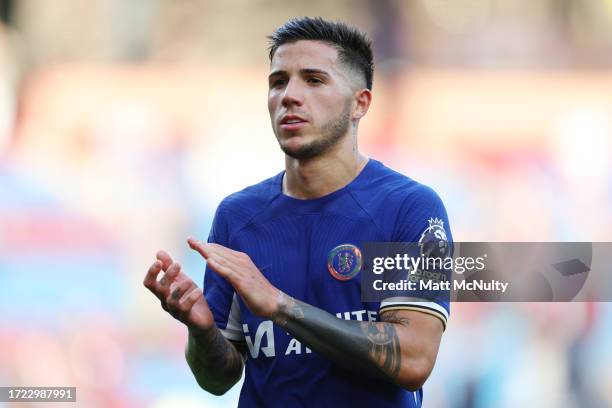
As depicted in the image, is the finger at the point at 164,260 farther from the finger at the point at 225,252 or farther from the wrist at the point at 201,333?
the wrist at the point at 201,333

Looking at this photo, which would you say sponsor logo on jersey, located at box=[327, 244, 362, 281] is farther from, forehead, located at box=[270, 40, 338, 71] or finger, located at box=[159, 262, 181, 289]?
forehead, located at box=[270, 40, 338, 71]

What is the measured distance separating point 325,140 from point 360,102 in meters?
0.30

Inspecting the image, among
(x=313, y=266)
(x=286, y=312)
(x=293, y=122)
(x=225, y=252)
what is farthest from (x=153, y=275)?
(x=293, y=122)

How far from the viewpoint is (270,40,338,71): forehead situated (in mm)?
3521

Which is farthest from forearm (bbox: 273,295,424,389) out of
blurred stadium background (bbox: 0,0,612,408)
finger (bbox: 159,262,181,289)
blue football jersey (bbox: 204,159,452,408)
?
blurred stadium background (bbox: 0,0,612,408)

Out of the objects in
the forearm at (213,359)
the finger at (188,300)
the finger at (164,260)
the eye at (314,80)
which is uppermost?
the eye at (314,80)

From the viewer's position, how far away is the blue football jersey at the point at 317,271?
10.5ft

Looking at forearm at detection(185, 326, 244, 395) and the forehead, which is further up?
the forehead

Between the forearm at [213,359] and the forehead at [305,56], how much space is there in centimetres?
104

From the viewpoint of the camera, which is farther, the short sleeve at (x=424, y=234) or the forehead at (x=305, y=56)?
the forehead at (x=305, y=56)

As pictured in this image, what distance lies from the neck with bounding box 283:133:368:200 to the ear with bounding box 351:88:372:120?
0.15m

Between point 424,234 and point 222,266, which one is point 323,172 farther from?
point 222,266

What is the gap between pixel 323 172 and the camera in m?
3.50

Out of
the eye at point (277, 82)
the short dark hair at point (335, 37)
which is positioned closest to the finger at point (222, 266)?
the eye at point (277, 82)
